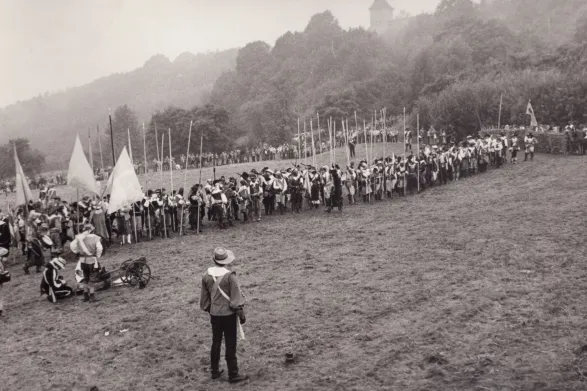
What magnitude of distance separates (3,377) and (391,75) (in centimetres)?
6681

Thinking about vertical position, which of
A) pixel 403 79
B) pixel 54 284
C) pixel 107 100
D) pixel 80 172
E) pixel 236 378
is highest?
pixel 107 100

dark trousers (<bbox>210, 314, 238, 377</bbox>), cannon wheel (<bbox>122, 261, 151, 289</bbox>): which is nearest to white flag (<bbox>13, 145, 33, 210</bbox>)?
cannon wheel (<bbox>122, 261, 151, 289</bbox>)

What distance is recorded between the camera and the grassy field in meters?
7.50

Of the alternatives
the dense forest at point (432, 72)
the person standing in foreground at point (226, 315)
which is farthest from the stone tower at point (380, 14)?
the person standing in foreground at point (226, 315)

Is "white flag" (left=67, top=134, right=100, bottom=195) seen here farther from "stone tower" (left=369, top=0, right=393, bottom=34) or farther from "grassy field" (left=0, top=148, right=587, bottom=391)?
"stone tower" (left=369, top=0, right=393, bottom=34)

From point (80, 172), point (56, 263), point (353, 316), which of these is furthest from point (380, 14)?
point (353, 316)

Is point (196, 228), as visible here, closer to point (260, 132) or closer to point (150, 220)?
point (150, 220)

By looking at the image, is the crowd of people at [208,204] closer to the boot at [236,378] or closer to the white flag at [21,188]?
the white flag at [21,188]

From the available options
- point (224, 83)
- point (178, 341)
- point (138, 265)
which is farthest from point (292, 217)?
point (224, 83)

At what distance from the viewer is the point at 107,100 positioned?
493 ft

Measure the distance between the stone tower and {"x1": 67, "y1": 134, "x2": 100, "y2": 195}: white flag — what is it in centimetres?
13167

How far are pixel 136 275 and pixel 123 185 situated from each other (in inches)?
144

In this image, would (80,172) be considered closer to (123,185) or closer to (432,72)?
(123,185)

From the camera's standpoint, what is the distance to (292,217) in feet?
69.0
